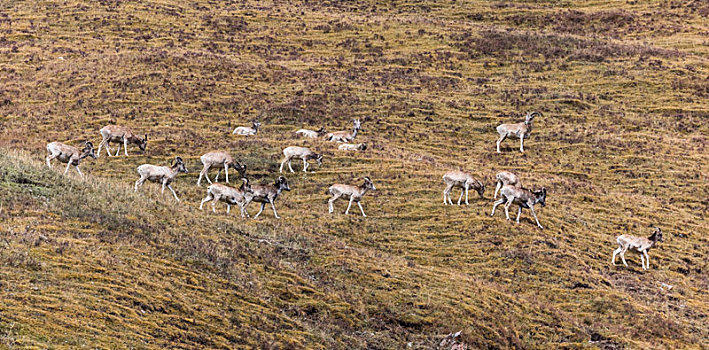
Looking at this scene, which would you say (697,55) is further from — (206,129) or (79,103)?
(79,103)

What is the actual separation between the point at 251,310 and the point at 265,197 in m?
11.5

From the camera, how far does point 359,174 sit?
36812mm

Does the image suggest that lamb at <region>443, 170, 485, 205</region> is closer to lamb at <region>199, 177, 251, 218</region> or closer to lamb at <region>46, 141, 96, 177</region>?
lamb at <region>199, 177, 251, 218</region>

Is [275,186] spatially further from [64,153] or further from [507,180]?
[507,180]

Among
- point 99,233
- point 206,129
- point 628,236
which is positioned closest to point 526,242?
point 628,236

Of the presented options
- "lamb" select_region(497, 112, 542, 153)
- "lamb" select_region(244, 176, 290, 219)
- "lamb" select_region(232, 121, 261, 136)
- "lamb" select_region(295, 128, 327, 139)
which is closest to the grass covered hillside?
"lamb" select_region(232, 121, 261, 136)

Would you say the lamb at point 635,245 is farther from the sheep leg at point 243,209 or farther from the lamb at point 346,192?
the sheep leg at point 243,209

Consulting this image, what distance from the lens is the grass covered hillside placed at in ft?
63.0

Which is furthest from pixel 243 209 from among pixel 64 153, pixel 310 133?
pixel 310 133

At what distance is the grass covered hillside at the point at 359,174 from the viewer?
19.2m

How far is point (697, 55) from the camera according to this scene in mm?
69750

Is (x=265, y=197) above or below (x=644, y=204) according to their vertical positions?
above

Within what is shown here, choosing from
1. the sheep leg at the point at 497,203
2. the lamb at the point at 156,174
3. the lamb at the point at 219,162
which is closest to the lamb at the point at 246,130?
the lamb at the point at 219,162

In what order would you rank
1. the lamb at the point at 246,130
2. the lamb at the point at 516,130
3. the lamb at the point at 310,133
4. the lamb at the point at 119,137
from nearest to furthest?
the lamb at the point at 119,137, the lamb at the point at 246,130, the lamb at the point at 310,133, the lamb at the point at 516,130
